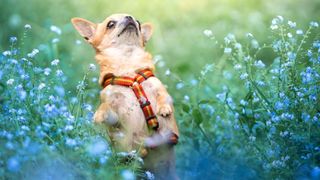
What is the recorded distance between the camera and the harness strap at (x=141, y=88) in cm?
331

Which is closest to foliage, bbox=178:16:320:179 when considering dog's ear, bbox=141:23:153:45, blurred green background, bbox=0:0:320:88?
dog's ear, bbox=141:23:153:45

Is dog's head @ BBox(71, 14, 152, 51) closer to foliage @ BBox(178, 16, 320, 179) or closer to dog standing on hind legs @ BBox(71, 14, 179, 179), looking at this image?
dog standing on hind legs @ BBox(71, 14, 179, 179)

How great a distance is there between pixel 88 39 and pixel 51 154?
98 cm

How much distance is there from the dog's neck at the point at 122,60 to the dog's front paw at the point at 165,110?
233 millimetres

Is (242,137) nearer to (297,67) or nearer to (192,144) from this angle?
(192,144)

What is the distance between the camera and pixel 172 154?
3416 millimetres

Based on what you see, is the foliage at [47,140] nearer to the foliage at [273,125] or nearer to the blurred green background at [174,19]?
the foliage at [273,125]

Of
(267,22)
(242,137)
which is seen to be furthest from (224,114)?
(267,22)

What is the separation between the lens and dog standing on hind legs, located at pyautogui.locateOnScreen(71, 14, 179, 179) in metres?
3.29

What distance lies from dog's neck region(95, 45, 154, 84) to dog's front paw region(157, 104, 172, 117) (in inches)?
9.2

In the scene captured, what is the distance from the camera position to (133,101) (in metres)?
3.33

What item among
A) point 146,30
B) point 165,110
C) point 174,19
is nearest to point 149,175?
point 165,110

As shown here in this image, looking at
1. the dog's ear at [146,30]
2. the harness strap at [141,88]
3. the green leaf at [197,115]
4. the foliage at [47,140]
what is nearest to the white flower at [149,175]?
the foliage at [47,140]

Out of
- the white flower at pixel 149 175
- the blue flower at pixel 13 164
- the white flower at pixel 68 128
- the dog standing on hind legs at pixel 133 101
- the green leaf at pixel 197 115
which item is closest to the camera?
the blue flower at pixel 13 164
